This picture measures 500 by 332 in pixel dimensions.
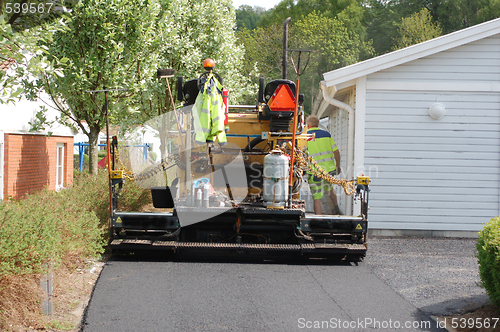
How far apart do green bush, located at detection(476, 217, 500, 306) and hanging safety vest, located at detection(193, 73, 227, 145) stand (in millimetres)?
3607

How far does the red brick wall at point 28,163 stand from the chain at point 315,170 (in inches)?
205

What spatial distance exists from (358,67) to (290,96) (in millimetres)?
2871

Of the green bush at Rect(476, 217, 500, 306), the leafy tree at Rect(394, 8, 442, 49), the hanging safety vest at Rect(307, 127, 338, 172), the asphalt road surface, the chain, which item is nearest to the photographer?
the green bush at Rect(476, 217, 500, 306)

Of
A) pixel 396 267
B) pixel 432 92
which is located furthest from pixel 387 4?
pixel 396 267

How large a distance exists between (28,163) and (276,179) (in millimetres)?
7224

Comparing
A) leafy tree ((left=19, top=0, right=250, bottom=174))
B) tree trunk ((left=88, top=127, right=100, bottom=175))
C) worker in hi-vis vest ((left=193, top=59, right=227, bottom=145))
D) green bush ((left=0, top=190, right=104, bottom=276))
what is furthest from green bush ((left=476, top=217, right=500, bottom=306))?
tree trunk ((left=88, top=127, right=100, bottom=175))

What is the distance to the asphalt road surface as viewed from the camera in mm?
4691

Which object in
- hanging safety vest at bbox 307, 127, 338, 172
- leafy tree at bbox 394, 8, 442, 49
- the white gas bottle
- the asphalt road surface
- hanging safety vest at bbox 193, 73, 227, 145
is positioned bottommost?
the asphalt road surface

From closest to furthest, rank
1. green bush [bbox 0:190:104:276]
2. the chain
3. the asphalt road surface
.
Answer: green bush [bbox 0:190:104:276]
the asphalt road surface
the chain

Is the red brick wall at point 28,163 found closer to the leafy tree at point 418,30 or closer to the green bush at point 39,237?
the green bush at point 39,237

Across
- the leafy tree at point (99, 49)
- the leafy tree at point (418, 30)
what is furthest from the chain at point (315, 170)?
the leafy tree at point (418, 30)

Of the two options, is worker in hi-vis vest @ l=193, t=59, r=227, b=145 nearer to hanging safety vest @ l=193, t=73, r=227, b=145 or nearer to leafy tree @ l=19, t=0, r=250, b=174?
hanging safety vest @ l=193, t=73, r=227, b=145

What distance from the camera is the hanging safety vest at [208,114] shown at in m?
6.84

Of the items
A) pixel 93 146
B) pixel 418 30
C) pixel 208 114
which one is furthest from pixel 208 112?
pixel 418 30
